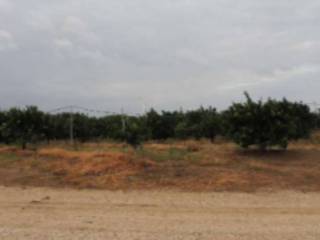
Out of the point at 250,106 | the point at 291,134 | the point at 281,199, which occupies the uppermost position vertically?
the point at 250,106

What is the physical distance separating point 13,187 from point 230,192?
5830 millimetres

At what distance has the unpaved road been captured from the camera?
6.28 metres

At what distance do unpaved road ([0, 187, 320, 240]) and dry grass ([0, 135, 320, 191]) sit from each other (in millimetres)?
1083

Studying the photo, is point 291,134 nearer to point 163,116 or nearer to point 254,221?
point 254,221

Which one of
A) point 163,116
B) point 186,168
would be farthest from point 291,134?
point 163,116

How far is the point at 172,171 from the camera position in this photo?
526 inches

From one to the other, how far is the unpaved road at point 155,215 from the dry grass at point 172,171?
108 cm

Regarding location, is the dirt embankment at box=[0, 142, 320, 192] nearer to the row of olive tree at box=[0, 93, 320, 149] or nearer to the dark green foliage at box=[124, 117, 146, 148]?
the row of olive tree at box=[0, 93, 320, 149]

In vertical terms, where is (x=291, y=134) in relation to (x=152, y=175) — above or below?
above

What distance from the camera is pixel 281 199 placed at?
9.96 m

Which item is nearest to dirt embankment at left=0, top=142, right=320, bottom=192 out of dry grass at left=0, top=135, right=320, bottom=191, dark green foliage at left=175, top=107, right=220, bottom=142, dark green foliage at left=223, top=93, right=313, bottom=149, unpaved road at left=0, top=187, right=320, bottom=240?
dry grass at left=0, top=135, right=320, bottom=191

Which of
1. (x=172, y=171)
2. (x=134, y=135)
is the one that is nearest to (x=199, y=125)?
(x=134, y=135)

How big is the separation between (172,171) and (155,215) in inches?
217

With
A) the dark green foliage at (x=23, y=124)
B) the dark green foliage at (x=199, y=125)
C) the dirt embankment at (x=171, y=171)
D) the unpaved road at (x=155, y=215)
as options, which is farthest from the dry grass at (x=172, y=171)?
the dark green foliage at (x=199, y=125)
